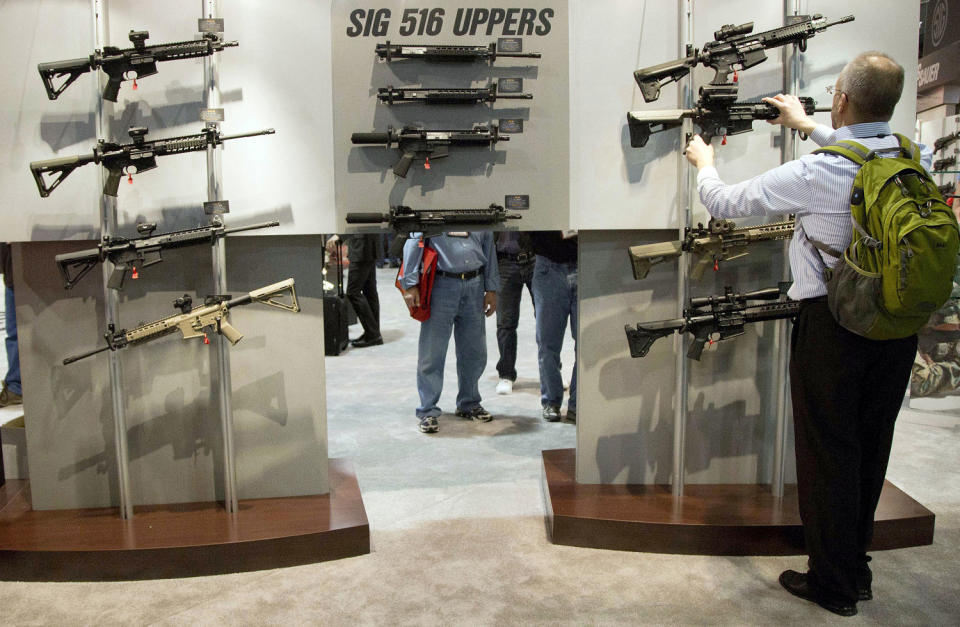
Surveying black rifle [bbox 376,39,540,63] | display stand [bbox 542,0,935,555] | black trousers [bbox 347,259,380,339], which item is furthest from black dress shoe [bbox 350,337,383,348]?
black rifle [bbox 376,39,540,63]

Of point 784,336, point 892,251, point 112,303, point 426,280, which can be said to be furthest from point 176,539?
point 892,251

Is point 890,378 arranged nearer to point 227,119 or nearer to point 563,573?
point 563,573

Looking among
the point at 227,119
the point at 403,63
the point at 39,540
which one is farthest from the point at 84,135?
the point at 39,540

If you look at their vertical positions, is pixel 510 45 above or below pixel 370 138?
above

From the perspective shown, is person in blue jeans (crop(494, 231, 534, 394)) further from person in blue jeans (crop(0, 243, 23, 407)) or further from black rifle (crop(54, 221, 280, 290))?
person in blue jeans (crop(0, 243, 23, 407))

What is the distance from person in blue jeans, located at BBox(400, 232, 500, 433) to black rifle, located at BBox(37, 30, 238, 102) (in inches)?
82.7

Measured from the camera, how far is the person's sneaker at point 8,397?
20.3 feet

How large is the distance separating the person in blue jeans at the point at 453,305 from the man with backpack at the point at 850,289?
7.79 feet

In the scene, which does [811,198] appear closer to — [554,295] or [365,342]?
[554,295]

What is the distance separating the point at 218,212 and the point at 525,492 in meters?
2.13

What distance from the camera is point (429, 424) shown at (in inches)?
220

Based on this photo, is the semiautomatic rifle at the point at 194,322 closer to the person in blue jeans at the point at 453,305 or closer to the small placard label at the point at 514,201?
the small placard label at the point at 514,201

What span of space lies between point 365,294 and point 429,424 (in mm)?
3284

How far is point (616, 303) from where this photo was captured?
3998 millimetres
